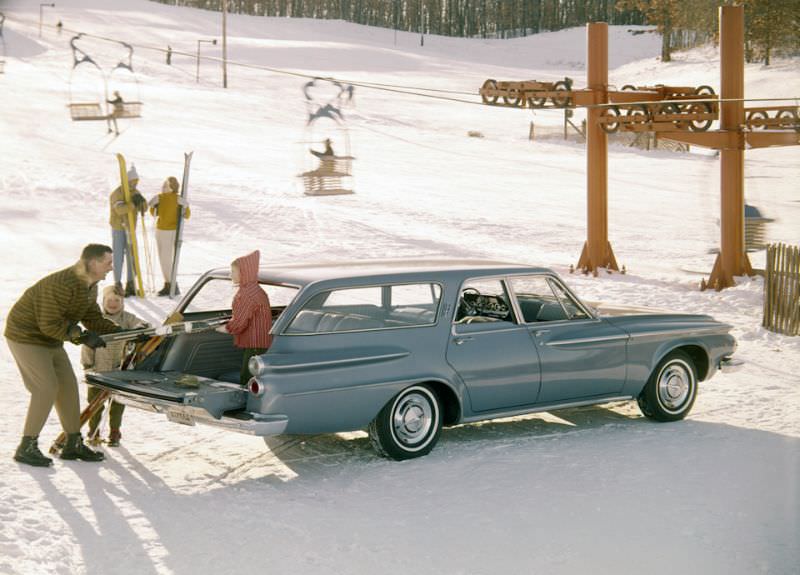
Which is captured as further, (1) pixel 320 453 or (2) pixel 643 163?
(2) pixel 643 163

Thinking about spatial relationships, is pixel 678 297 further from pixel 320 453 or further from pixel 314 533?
pixel 314 533

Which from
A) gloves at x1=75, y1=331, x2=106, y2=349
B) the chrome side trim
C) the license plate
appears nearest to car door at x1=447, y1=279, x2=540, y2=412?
the chrome side trim

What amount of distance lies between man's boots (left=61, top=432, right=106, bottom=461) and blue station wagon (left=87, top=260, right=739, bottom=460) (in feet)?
1.32

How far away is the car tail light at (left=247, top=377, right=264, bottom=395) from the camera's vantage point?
744cm

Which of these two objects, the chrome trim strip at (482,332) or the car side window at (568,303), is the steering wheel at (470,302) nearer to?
the chrome trim strip at (482,332)

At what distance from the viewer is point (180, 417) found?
7.65 meters

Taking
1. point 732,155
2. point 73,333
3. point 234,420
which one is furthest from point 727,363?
point 732,155

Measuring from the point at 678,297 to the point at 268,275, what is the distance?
10.9 meters

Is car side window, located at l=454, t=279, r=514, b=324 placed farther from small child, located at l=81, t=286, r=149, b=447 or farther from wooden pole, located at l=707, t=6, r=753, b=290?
wooden pole, located at l=707, t=6, r=753, b=290

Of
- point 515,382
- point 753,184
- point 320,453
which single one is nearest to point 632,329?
point 515,382

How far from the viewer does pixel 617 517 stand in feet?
22.6

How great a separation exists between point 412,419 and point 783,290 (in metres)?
7.89

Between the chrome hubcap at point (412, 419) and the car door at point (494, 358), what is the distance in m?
0.34

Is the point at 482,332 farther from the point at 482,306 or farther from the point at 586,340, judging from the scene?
the point at 586,340
